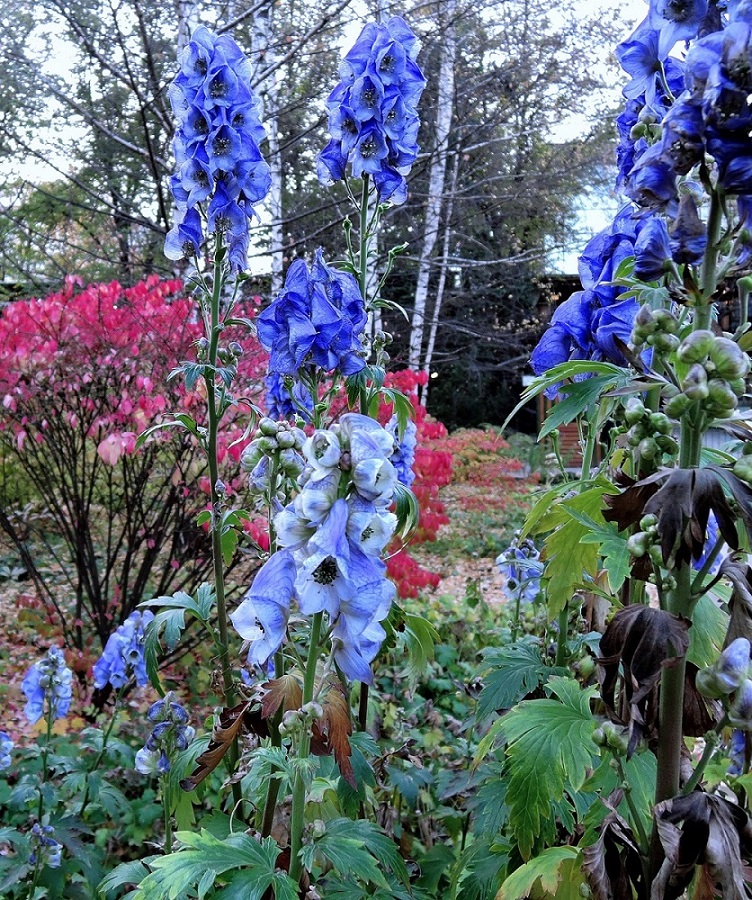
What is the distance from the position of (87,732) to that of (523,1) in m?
13.6

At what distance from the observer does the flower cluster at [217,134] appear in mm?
2232

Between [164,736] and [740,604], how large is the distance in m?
1.76

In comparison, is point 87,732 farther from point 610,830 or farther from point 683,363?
point 683,363

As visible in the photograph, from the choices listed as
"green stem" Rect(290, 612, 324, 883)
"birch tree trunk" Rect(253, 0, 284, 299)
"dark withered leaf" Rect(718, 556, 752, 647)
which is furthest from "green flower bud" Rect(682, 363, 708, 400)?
"birch tree trunk" Rect(253, 0, 284, 299)

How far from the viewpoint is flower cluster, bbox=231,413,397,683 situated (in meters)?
1.15

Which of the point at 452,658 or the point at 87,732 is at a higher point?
the point at 87,732

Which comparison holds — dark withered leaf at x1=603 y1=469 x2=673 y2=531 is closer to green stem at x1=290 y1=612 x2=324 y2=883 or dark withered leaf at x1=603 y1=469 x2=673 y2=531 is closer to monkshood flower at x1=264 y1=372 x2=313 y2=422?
green stem at x1=290 y1=612 x2=324 y2=883

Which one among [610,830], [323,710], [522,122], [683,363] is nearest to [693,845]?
[610,830]

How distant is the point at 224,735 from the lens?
154 centimetres

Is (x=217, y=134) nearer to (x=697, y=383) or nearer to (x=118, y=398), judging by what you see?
(x=697, y=383)

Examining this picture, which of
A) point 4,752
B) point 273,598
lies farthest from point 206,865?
point 4,752

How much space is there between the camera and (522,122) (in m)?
15.2

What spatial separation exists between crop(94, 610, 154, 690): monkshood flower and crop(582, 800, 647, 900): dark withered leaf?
190cm

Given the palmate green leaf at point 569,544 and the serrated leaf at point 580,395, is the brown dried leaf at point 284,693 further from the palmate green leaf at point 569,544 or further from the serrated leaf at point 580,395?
the serrated leaf at point 580,395
